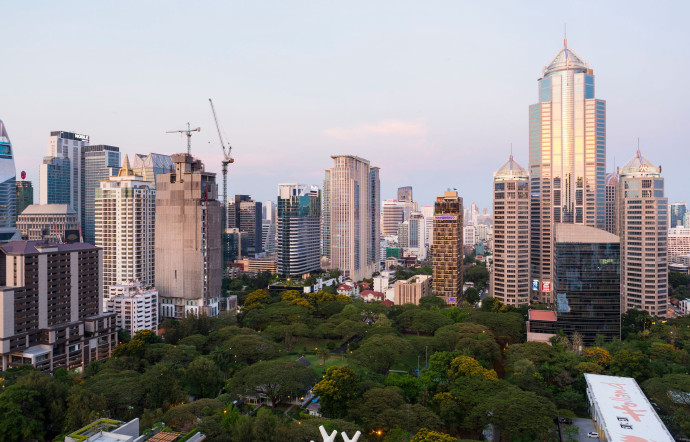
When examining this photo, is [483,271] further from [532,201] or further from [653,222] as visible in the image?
[653,222]

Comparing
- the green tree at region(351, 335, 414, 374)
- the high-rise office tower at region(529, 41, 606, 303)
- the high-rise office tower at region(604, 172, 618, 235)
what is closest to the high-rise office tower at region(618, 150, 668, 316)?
the high-rise office tower at region(529, 41, 606, 303)

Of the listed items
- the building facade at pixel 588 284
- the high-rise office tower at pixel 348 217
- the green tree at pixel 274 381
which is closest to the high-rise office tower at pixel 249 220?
the high-rise office tower at pixel 348 217

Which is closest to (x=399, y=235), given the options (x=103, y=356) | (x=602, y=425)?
(x=103, y=356)

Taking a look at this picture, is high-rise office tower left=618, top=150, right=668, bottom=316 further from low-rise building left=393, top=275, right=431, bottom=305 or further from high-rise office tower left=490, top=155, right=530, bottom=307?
low-rise building left=393, top=275, right=431, bottom=305

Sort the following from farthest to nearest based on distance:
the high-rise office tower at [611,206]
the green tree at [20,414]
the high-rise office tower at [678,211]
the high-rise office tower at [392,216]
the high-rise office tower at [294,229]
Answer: the high-rise office tower at [392,216] → the high-rise office tower at [678,211] → the high-rise office tower at [294,229] → the high-rise office tower at [611,206] → the green tree at [20,414]

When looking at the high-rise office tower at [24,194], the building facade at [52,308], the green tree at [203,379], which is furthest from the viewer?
the high-rise office tower at [24,194]

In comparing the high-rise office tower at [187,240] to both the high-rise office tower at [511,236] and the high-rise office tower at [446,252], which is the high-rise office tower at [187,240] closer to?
the high-rise office tower at [446,252]

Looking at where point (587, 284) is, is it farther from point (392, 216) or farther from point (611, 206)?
point (392, 216)
